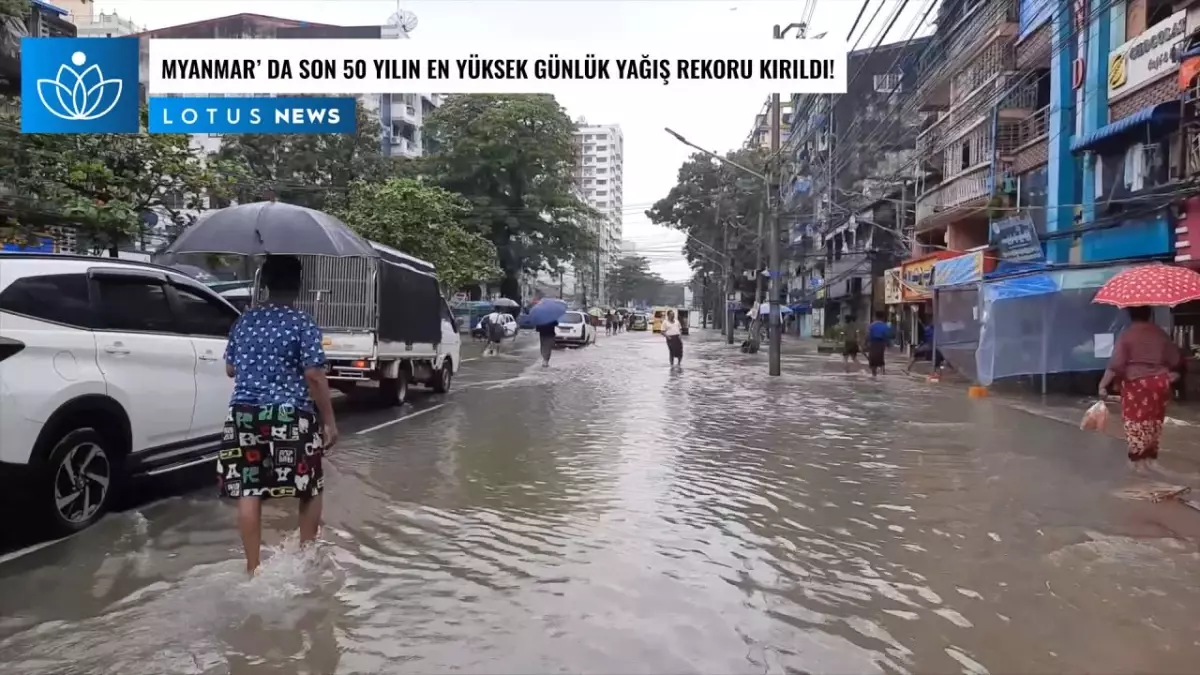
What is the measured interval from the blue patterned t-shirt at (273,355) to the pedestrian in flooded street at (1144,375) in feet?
22.4

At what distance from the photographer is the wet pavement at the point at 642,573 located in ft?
13.3

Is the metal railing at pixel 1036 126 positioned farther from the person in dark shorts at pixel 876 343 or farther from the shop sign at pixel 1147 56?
the person in dark shorts at pixel 876 343

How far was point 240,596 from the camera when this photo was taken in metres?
4.64

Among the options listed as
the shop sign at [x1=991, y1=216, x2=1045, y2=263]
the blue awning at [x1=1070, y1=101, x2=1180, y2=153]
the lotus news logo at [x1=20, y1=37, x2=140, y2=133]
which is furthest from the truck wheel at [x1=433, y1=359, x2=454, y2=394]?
the blue awning at [x1=1070, y1=101, x2=1180, y2=153]

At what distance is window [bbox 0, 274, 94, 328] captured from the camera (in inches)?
211

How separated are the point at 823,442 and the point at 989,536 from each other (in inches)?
180

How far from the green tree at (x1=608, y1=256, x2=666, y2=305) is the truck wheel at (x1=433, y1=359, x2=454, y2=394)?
8911 cm

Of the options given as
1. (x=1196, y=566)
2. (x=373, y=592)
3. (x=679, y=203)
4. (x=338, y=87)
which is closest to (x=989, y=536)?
(x=1196, y=566)

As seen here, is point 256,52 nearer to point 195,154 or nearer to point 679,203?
point 195,154

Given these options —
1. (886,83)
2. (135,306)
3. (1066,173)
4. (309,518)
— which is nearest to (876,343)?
(1066,173)

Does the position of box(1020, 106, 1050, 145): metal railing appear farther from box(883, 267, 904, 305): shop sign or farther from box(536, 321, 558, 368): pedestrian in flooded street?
box(536, 321, 558, 368): pedestrian in flooded street

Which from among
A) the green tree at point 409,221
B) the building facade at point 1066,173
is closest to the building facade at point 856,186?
the building facade at point 1066,173

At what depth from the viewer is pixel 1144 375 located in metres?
8.06

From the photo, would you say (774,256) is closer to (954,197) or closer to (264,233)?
(954,197)
